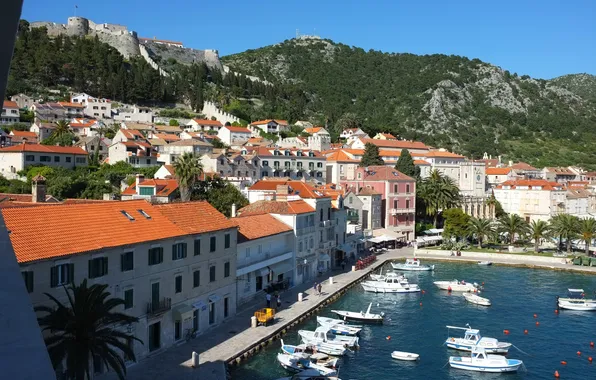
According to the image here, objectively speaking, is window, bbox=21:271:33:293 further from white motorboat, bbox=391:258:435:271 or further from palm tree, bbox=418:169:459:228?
palm tree, bbox=418:169:459:228

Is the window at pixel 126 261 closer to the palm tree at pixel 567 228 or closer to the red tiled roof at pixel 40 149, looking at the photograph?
the red tiled roof at pixel 40 149

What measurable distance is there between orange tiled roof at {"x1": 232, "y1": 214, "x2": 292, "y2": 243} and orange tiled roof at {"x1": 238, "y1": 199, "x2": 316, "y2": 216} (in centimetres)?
97

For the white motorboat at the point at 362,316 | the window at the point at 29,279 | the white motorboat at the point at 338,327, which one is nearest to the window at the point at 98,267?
the window at the point at 29,279

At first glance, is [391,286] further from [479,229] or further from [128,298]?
[128,298]

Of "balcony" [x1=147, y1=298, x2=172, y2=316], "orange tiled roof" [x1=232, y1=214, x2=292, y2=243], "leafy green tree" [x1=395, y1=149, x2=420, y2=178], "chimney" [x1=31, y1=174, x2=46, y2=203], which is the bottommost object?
"balcony" [x1=147, y1=298, x2=172, y2=316]

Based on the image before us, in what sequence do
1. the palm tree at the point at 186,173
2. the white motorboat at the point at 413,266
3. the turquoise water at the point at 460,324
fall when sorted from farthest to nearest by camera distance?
the white motorboat at the point at 413,266
the palm tree at the point at 186,173
the turquoise water at the point at 460,324

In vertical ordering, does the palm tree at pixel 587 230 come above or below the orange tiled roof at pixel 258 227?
below

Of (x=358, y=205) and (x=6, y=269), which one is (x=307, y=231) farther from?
(x=6, y=269)

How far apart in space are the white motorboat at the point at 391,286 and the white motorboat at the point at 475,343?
14001mm

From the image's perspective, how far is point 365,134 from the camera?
13250 centimetres

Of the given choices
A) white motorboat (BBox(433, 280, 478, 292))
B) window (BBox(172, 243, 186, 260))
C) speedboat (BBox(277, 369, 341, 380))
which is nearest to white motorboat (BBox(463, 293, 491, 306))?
white motorboat (BBox(433, 280, 478, 292))

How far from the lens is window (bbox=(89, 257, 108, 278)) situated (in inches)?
951

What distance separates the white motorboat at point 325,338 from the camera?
33.3m

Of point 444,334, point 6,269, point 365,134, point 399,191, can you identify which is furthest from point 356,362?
point 365,134
